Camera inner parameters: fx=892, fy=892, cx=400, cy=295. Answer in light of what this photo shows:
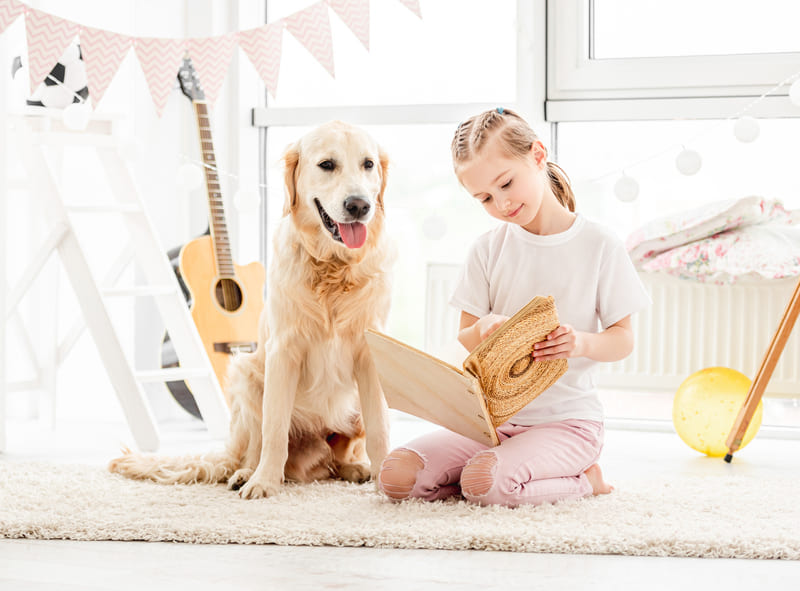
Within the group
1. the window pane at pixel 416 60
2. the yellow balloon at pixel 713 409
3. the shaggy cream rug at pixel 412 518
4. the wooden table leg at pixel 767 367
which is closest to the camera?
the shaggy cream rug at pixel 412 518

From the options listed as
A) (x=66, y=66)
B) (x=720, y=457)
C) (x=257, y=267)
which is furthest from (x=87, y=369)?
(x=720, y=457)

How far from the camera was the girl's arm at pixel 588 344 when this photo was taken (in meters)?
1.58

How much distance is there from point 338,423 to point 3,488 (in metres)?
0.70

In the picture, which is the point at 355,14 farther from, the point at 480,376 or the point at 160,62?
the point at 480,376

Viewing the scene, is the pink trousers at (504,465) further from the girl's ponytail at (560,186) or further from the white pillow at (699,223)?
the white pillow at (699,223)

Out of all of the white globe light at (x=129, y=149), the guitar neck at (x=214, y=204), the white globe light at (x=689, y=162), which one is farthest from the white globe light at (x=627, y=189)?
the white globe light at (x=129, y=149)

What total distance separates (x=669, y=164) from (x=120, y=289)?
1.79 metres

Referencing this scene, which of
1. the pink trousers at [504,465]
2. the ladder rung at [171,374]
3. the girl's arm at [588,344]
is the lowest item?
the pink trousers at [504,465]

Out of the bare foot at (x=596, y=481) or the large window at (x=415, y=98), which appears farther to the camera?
the large window at (x=415, y=98)

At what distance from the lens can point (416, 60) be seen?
3.15 m

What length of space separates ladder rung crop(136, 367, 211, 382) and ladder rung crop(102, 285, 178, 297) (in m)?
0.23

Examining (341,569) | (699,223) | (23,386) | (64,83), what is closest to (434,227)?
(699,223)

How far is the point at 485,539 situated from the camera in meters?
1.40

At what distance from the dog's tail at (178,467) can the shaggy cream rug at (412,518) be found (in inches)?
1.9
